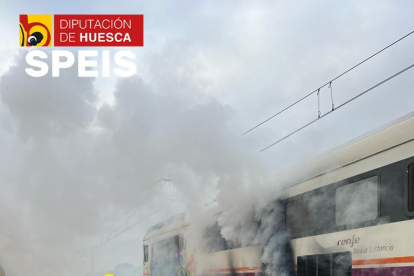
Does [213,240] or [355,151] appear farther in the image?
[213,240]

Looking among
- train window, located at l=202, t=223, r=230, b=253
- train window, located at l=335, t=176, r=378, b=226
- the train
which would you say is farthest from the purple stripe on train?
train window, located at l=202, t=223, r=230, b=253

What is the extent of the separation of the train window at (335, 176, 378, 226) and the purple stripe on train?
2.20 feet

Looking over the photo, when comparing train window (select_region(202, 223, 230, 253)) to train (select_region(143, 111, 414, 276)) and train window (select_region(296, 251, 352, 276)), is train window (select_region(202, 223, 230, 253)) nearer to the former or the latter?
train (select_region(143, 111, 414, 276))

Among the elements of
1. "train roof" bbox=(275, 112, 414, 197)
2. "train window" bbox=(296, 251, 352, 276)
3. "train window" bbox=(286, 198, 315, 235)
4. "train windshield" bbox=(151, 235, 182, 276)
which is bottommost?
"train windshield" bbox=(151, 235, 182, 276)

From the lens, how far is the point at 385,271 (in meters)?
7.12

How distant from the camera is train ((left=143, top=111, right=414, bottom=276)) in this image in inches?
277

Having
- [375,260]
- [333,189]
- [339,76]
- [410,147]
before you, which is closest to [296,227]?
[333,189]

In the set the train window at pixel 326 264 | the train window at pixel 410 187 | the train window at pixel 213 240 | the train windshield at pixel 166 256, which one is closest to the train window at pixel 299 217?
the train window at pixel 326 264

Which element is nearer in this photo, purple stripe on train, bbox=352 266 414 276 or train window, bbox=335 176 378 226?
purple stripe on train, bbox=352 266 414 276

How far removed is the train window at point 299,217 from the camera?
30.0 ft

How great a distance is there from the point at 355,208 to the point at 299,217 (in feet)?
5.59

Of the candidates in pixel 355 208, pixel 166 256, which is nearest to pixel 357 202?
pixel 355 208

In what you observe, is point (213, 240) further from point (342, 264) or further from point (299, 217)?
point (342, 264)

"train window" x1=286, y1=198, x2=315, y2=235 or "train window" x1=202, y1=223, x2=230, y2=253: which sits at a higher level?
"train window" x1=286, y1=198, x2=315, y2=235
